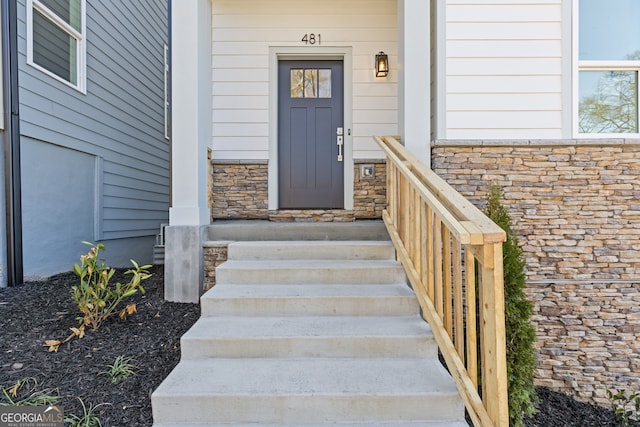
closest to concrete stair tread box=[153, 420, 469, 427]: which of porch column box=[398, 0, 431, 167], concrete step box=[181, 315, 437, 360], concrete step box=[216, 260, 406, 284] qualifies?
concrete step box=[181, 315, 437, 360]

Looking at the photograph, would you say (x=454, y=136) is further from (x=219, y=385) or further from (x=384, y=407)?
(x=219, y=385)

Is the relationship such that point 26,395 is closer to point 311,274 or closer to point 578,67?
point 311,274

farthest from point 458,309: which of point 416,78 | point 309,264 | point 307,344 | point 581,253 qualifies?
point 416,78

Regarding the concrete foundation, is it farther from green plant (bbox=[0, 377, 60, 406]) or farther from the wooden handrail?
the wooden handrail

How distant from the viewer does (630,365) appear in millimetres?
3018

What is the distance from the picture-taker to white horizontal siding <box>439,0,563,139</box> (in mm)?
3125

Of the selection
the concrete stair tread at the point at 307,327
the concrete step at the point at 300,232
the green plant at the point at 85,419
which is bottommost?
the green plant at the point at 85,419

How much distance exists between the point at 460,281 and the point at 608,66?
115 inches

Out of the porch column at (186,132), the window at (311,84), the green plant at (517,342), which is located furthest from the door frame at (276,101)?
the green plant at (517,342)

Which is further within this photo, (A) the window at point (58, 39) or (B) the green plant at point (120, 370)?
(A) the window at point (58, 39)

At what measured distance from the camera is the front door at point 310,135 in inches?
169

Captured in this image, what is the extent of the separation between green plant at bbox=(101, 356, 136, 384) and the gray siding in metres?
2.40

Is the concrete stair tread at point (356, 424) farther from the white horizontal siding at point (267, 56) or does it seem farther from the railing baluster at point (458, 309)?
the white horizontal siding at point (267, 56)

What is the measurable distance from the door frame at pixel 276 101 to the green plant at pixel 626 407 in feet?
9.83
